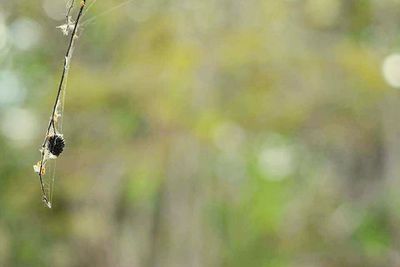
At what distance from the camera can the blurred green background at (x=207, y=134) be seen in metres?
1.80

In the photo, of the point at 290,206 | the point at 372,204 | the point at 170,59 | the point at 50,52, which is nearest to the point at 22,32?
the point at 50,52

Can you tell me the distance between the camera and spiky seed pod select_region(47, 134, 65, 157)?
71 cm

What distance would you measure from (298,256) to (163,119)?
77cm

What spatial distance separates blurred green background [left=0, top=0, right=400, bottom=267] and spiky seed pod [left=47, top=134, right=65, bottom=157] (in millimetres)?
985

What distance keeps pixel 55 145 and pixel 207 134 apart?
3.33ft

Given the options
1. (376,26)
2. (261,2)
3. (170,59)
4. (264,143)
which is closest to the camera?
(170,59)

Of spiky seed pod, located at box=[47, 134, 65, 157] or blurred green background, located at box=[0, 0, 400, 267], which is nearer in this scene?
spiky seed pod, located at box=[47, 134, 65, 157]

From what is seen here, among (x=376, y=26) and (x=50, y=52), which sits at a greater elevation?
(x=50, y=52)

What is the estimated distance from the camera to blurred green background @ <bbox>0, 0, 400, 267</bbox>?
1.80m

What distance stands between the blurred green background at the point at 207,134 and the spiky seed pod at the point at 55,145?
98 cm

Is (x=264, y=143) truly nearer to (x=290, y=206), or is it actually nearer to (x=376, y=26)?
(x=290, y=206)

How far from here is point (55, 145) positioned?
71 cm

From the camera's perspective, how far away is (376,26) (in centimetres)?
221

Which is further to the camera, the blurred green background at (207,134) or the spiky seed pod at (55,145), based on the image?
the blurred green background at (207,134)
